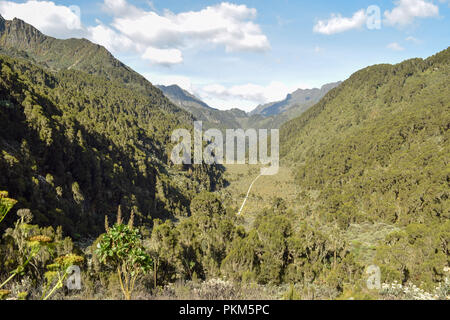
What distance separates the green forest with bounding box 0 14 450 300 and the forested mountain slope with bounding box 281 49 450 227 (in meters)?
0.46

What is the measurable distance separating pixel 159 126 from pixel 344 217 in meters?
99.4

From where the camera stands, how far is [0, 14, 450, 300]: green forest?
10133 millimetres

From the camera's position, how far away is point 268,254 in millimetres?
20422

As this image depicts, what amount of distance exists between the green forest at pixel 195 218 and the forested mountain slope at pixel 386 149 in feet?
1.51

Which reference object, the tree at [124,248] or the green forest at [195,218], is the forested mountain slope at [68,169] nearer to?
the green forest at [195,218]

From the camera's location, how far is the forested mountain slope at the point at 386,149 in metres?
43.5

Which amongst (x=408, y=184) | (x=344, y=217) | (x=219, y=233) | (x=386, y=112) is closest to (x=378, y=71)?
(x=386, y=112)

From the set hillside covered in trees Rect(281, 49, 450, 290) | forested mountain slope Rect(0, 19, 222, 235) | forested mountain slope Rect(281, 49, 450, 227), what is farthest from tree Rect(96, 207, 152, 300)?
forested mountain slope Rect(281, 49, 450, 227)

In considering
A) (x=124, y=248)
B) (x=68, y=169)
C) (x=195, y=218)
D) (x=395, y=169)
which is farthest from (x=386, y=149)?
(x=124, y=248)

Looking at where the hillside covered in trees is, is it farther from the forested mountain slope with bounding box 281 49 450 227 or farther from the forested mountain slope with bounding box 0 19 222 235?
the forested mountain slope with bounding box 0 19 222 235

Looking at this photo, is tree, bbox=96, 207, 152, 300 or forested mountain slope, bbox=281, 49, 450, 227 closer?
tree, bbox=96, 207, 152, 300

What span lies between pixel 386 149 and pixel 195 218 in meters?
60.6

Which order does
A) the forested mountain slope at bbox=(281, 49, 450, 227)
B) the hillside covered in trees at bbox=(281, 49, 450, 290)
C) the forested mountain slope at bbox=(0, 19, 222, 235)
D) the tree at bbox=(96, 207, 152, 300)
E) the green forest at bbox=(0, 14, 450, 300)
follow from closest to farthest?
1. the tree at bbox=(96, 207, 152, 300)
2. the green forest at bbox=(0, 14, 450, 300)
3. the hillside covered in trees at bbox=(281, 49, 450, 290)
4. the forested mountain slope at bbox=(0, 19, 222, 235)
5. the forested mountain slope at bbox=(281, 49, 450, 227)

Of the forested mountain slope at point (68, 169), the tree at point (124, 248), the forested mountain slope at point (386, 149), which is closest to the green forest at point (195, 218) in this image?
the tree at point (124, 248)
